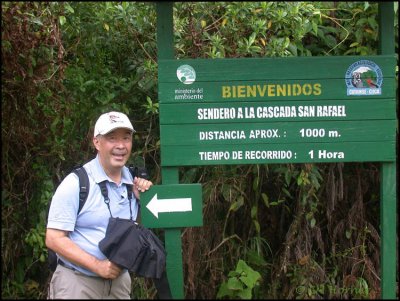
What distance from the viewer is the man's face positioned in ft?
11.3

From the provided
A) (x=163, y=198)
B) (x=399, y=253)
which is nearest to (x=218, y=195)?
(x=163, y=198)

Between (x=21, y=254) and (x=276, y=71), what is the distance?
293cm

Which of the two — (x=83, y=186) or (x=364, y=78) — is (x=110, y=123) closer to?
(x=83, y=186)

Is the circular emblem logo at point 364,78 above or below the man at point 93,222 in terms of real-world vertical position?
above

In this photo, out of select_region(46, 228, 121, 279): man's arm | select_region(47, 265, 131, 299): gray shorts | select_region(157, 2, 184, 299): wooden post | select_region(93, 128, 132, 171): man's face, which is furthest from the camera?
select_region(157, 2, 184, 299): wooden post

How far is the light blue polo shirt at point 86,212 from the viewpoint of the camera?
323cm

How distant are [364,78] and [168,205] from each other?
1.57 metres

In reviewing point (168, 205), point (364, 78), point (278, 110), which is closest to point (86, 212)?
point (168, 205)

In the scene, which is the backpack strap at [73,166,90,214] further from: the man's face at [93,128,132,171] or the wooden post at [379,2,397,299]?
the wooden post at [379,2,397,299]

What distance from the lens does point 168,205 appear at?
12.5 feet

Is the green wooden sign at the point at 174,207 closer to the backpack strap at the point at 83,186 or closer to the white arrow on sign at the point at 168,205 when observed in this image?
the white arrow on sign at the point at 168,205

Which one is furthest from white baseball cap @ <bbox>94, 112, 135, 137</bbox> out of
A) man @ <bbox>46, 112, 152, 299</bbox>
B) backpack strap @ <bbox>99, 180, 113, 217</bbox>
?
backpack strap @ <bbox>99, 180, 113, 217</bbox>

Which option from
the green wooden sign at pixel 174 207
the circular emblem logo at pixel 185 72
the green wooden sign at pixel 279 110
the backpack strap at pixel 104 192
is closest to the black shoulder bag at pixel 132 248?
the backpack strap at pixel 104 192

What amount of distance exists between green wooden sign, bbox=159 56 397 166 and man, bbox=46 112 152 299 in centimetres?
42
